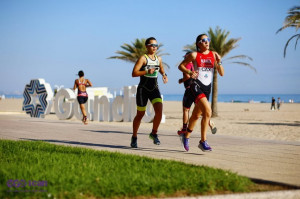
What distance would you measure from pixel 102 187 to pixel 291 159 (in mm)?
4301

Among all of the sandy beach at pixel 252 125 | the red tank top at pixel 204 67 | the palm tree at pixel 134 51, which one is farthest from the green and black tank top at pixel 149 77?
the palm tree at pixel 134 51

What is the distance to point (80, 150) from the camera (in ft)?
28.3

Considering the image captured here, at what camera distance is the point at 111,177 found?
5598 mm

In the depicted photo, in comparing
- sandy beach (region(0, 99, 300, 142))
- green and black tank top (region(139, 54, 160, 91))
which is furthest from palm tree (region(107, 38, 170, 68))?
green and black tank top (region(139, 54, 160, 91))

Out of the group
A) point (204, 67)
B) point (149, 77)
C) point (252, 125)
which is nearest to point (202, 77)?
point (204, 67)

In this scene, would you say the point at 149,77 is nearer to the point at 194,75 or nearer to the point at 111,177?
the point at 194,75

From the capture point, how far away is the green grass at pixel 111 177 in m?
4.91

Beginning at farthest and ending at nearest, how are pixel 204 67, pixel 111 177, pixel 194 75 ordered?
pixel 204 67, pixel 194 75, pixel 111 177

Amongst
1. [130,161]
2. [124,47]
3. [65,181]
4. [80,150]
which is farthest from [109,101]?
[65,181]

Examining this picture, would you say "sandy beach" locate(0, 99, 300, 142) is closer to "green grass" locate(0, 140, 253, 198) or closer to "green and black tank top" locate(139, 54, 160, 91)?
"green and black tank top" locate(139, 54, 160, 91)

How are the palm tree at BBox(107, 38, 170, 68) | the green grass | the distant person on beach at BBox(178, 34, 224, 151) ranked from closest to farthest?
the green grass
the distant person on beach at BBox(178, 34, 224, 151)
the palm tree at BBox(107, 38, 170, 68)

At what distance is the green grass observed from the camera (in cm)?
491

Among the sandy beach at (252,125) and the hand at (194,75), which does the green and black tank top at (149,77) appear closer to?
the hand at (194,75)

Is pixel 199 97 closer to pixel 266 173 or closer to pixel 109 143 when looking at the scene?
pixel 266 173
